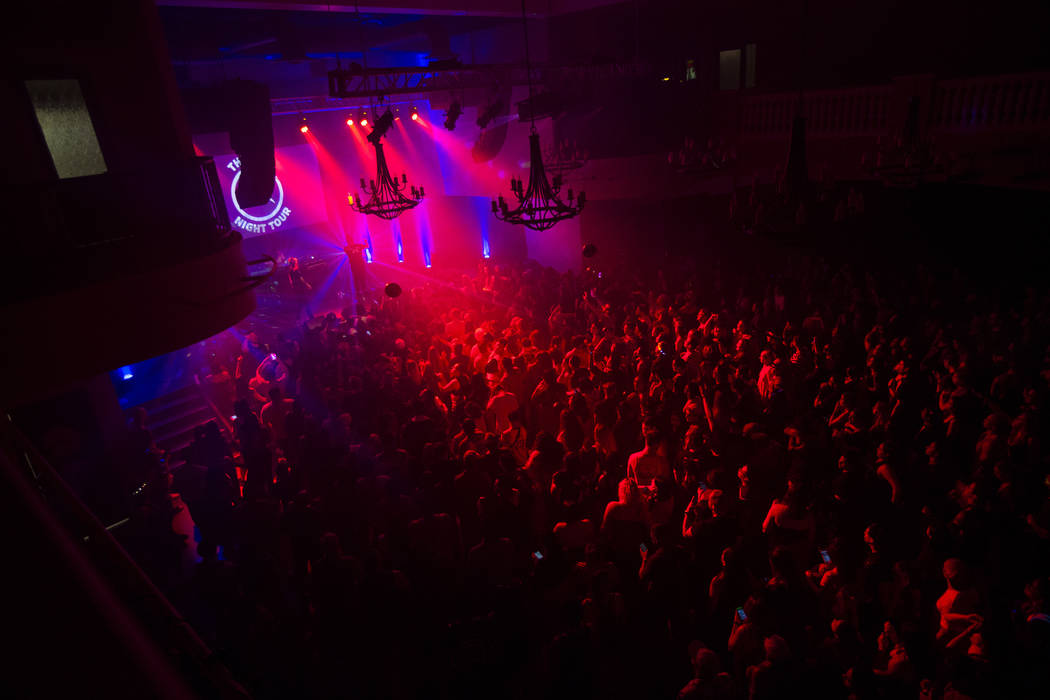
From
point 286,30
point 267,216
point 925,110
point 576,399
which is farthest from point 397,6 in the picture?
point 267,216

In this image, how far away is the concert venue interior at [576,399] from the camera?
3160mm

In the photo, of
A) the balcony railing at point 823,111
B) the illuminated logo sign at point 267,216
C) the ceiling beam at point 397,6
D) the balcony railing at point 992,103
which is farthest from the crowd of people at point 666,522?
the illuminated logo sign at point 267,216

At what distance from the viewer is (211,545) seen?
434cm

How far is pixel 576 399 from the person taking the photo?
563cm

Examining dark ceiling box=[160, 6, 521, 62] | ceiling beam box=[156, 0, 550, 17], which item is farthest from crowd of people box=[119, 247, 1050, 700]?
dark ceiling box=[160, 6, 521, 62]

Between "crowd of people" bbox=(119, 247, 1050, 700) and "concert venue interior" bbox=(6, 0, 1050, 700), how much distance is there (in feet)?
0.09

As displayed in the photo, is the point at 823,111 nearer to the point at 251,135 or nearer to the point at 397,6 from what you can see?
the point at 397,6

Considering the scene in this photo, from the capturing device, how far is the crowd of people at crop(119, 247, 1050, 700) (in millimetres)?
3182

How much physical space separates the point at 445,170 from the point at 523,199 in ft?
44.1

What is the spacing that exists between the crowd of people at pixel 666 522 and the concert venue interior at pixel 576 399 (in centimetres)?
3

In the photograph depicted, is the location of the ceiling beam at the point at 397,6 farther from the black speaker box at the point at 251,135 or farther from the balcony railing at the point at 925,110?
the balcony railing at the point at 925,110

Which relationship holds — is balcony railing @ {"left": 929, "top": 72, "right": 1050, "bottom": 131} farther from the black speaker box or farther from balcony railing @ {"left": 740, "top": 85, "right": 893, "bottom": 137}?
the black speaker box

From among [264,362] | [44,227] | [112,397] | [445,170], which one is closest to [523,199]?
[44,227]

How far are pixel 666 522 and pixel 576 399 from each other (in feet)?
5.43
